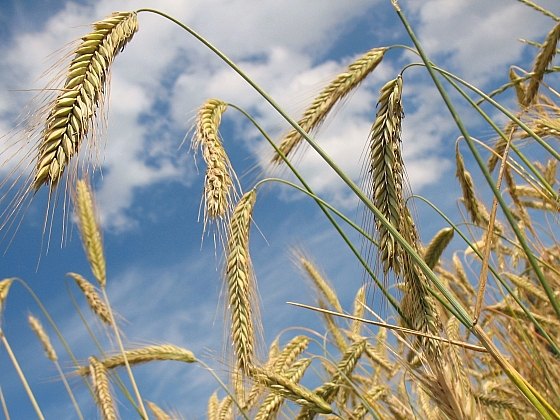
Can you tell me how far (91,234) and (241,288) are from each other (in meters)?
2.09

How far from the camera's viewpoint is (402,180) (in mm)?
1644

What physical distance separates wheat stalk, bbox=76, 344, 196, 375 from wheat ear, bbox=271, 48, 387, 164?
6.12 feet

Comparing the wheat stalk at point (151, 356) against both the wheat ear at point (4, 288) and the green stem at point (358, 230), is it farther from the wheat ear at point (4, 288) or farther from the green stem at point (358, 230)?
the green stem at point (358, 230)

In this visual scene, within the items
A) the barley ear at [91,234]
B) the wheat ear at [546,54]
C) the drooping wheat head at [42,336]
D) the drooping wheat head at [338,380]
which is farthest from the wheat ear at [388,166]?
the drooping wheat head at [42,336]

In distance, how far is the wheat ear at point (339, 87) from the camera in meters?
1.99

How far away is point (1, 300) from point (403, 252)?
3597mm

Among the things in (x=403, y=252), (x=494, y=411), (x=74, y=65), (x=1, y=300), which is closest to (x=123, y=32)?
(x=74, y=65)

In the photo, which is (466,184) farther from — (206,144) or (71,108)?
(71,108)

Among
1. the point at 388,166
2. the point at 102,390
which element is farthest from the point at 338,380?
the point at 102,390

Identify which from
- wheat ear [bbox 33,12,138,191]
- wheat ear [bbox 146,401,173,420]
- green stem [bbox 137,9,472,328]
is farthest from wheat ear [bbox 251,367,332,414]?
wheat ear [bbox 146,401,173,420]

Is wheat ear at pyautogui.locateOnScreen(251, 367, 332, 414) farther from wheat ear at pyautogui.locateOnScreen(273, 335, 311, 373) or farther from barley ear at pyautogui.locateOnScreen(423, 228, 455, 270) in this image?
barley ear at pyautogui.locateOnScreen(423, 228, 455, 270)

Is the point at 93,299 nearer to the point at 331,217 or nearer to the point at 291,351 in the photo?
the point at 291,351

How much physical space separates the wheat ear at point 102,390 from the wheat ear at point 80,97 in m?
2.67

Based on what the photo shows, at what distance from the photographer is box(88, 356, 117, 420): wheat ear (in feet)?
11.9
